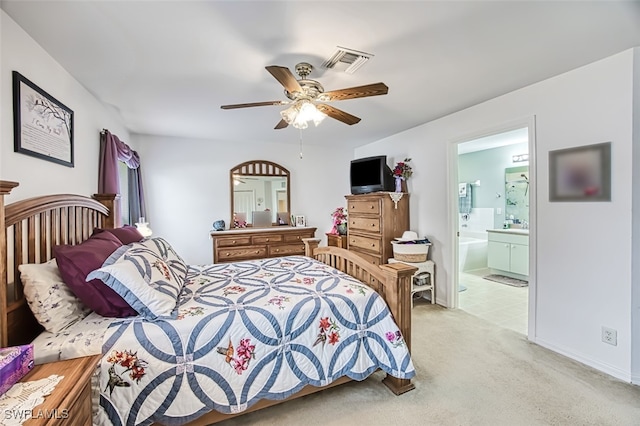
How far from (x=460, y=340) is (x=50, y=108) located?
3.80m

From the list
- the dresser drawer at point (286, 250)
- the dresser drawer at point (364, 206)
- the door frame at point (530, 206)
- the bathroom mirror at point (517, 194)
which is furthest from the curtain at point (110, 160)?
the bathroom mirror at point (517, 194)

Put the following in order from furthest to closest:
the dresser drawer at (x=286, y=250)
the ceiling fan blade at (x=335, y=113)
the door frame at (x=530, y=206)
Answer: the dresser drawer at (x=286, y=250) → the door frame at (x=530, y=206) → the ceiling fan blade at (x=335, y=113)

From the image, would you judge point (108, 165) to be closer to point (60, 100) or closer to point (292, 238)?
point (60, 100)

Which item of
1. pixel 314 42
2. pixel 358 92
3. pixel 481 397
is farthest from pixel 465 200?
pixel 314 42

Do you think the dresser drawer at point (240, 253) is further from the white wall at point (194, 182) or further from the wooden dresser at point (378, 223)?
the wooden dresser at point (378, 223)

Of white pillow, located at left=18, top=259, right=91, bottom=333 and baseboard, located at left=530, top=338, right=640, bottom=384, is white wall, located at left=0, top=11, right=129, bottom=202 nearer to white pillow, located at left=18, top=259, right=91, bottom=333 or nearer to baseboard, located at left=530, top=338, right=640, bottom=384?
white pillow, located at left=18, top=259, right=91, bottom=333

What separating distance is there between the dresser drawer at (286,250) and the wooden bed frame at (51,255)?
2.01m

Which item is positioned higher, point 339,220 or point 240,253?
point 339,220

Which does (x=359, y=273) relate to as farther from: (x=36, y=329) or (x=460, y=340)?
(x=36, y=329)

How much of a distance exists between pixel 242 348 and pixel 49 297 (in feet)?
3.32

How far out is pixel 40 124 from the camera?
177 cm

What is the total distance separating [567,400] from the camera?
1.81m

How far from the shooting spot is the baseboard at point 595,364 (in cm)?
198

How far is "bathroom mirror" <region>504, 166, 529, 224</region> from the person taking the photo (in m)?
4.95
